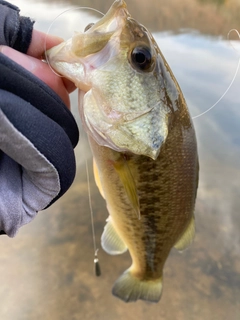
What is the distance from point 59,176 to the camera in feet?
1.85

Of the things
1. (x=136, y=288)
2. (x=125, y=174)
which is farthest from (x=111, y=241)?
(x=125, y=174)

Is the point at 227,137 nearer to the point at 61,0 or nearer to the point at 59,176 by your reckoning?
the point at 61,0

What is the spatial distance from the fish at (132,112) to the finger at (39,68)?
2 centimetres

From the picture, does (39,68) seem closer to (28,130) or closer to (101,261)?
(28,130)

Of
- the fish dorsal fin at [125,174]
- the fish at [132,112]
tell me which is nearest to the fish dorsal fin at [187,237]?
the fish at [132,112]

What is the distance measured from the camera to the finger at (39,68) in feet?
1.75

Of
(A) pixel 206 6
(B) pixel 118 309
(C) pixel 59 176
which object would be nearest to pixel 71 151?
(C) pixel 59 176

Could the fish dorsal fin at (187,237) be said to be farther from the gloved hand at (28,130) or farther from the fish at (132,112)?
the gloved hand at (28,130)

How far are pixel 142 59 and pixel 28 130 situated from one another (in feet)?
0.83

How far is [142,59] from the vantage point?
0.60m

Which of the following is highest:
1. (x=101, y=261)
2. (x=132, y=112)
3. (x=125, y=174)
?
(x=132, y=112)

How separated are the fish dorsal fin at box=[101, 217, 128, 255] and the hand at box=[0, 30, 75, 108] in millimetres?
523

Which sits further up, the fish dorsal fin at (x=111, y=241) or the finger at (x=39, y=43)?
the finger at (x=39, y=43)

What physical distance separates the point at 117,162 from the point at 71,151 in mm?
134
